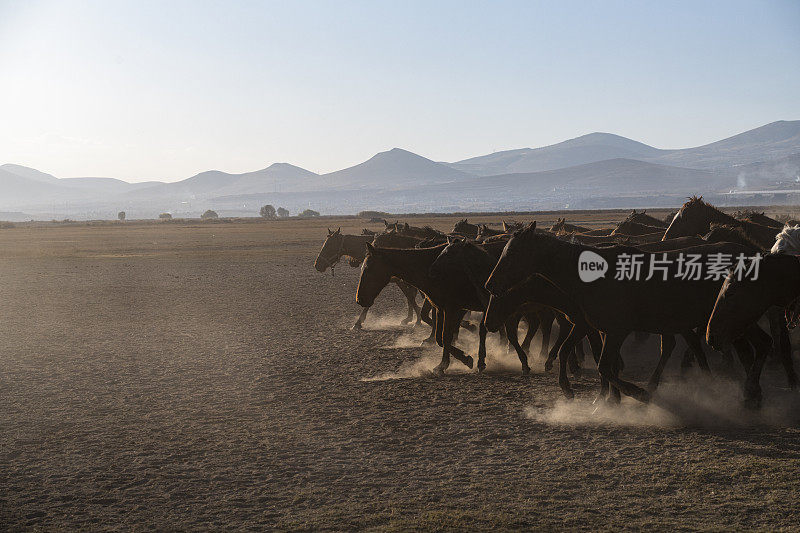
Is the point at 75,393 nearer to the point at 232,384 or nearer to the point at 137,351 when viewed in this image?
the point at 232,384

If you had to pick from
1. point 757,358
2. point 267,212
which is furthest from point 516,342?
point 267,212

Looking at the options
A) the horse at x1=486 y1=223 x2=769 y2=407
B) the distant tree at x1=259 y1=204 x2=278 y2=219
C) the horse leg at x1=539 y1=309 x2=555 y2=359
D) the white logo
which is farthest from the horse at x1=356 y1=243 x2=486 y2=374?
the distant tree at x1=259 y1=204 x2=278 y2=219

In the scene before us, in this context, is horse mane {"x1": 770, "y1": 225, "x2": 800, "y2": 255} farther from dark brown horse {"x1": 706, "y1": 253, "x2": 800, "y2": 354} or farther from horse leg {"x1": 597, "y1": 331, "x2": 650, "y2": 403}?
horse leg {"x1": 597, "y1": 331, "x2": 650, "y2": 403}

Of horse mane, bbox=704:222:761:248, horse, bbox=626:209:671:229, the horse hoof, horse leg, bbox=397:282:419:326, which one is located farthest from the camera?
horse, bbox=626:209:671:229

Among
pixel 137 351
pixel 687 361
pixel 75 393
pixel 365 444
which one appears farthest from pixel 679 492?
pixel 137 351

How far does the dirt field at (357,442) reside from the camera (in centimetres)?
616

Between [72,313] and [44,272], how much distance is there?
46.8ft

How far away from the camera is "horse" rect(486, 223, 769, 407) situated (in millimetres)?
8758

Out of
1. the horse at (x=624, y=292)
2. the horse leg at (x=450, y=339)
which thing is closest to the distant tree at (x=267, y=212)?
the horse leg at (x=450, y=339)

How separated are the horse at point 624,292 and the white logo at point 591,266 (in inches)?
0.6

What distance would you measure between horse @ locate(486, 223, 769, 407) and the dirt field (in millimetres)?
803

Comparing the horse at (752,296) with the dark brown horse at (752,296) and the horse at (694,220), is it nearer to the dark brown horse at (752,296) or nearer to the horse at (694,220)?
the dark brown horse at (752,296)

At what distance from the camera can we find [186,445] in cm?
812

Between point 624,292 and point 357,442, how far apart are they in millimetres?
3804
